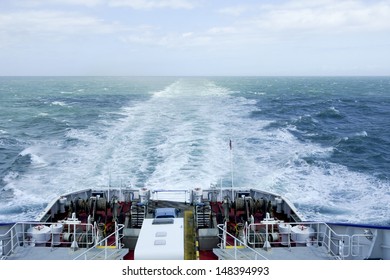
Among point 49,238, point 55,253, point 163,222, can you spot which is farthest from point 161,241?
point 49,238

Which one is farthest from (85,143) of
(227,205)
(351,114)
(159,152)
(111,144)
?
(351,114)

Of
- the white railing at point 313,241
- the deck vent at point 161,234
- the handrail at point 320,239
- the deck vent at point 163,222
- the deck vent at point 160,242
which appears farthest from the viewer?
the handrail at point 320,239

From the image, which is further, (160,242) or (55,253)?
(55,253)

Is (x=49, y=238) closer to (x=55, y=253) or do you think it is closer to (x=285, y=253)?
(x=55, y=253)

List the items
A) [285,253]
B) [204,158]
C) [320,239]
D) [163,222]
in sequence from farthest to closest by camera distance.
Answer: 1. [204,158]
2. [320,239]
3. [285,253]
4. [163,222]

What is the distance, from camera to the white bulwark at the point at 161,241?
416 inches

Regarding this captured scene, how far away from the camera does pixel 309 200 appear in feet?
91.5

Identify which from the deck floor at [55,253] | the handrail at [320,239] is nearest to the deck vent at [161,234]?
the deck floor at [55,253]

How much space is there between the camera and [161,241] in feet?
36.5

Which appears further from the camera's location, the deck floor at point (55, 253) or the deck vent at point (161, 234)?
the deck floor at point (55, 253)

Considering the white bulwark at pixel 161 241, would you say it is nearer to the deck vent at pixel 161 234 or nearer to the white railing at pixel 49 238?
the deck vent at pixel 161 234

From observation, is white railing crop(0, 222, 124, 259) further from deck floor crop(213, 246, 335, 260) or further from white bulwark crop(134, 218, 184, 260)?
deck floor crop(213, 246, 335, 260)

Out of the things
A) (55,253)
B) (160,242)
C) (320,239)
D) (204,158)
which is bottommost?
(204,158)

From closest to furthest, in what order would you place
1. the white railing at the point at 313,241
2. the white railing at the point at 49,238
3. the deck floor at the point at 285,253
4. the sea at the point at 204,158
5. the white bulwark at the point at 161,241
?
the white bulwark at the point at 161,241, the deck floor at the point at 285,253, the white railing at the point at 313,241, the white railing at the point at 49,238, the sea at the point at 204,158
